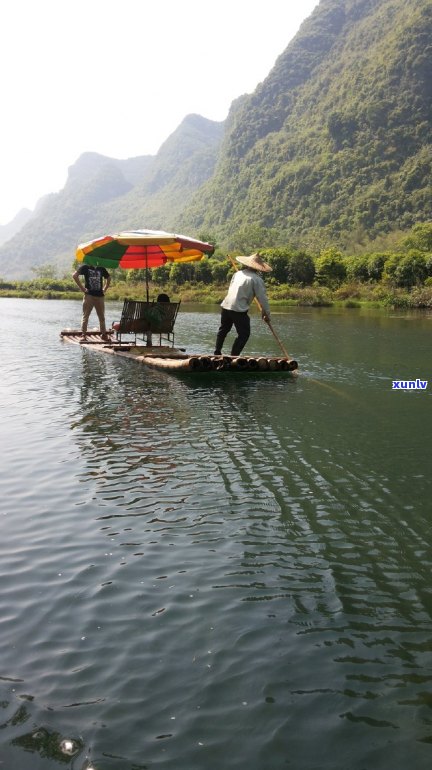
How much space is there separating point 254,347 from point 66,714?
21024mm

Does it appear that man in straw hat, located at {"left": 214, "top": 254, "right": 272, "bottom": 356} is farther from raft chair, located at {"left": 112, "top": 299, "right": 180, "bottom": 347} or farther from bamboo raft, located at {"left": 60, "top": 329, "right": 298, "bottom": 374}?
raft chair, located at {"left": 112, "top": 299, "right": 180, "bottom": 347}

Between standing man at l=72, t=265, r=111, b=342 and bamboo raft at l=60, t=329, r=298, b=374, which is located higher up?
standing man at l=72, t=265, r=111, b=342

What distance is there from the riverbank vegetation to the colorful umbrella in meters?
42.6

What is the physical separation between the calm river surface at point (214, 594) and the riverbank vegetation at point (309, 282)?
53.2m

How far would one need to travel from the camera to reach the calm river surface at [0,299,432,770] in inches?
140

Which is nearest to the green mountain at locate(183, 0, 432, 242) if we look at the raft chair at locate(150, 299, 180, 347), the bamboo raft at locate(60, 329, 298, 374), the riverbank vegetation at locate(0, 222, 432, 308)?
the riverbank vegetation at locate(0, 222, 432, 308)

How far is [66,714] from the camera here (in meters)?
3.68

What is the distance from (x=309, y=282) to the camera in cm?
7938

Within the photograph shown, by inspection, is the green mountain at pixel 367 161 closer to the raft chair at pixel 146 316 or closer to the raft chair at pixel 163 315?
the raft chair at pixel 163 315

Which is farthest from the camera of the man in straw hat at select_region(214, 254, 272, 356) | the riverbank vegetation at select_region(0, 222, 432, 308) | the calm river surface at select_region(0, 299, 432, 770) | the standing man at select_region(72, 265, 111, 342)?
the riverbank vegetation at select_region(0, 222, 432, 308)

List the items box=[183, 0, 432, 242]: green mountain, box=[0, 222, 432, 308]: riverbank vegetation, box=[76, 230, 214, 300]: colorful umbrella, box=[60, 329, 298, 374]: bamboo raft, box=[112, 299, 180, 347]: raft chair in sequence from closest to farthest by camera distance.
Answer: box=[60, 329, 298, 374]: bamboo raft, box=[76, 230, 214, 300]: colorful umbrella, box=[112, 299, 180, 347]: raft chair, box=[0, 222, 432, 308]: riverbank vegetation, box=[183, 0, 432, 242]: green mountain

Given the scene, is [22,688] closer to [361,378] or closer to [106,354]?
[361,378]

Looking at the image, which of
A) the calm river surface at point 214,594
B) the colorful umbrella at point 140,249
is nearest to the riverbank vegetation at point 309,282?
the colorful umbrella at point 140,249

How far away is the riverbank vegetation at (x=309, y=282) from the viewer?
215ft
